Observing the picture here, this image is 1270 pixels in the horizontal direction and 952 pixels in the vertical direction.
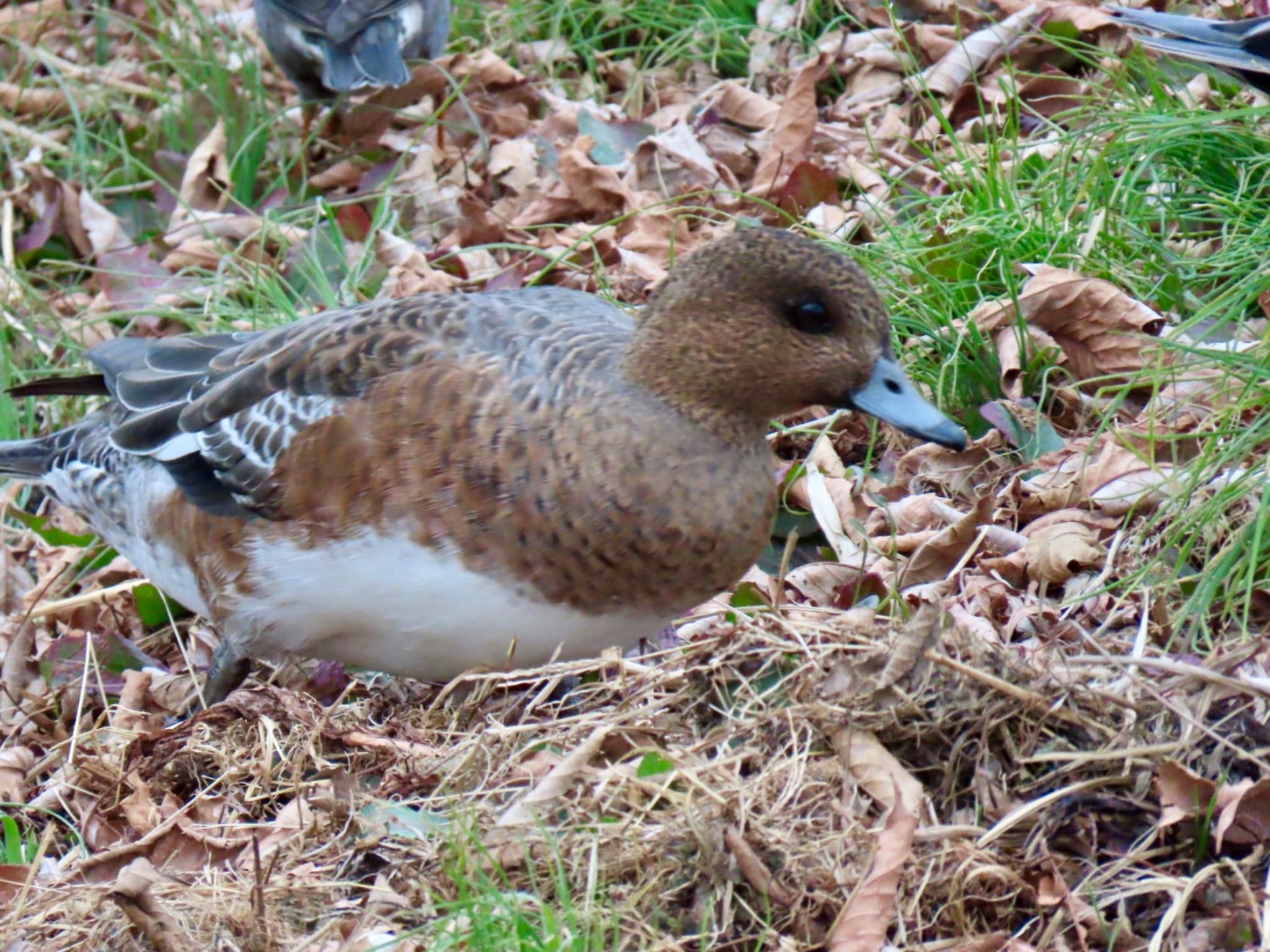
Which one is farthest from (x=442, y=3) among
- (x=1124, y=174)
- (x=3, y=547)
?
(x=1124, y=174)

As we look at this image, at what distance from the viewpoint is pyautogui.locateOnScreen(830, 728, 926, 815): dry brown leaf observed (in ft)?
8.39

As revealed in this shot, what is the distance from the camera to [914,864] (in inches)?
97.7

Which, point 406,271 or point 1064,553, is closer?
point 1064,553

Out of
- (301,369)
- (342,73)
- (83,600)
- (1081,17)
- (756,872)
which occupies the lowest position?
(83,600)

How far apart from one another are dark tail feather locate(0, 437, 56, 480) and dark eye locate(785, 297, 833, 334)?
218 centimetres

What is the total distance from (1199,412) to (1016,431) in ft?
1.34

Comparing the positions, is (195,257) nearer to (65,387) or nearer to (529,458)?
(65,387)

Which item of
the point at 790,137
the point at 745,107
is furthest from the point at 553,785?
the point at 745,107

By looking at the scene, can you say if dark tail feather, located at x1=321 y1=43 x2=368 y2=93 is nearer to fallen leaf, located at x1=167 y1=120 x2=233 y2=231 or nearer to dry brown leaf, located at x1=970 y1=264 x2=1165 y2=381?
fallen leaf, located at x1=167 y1=120 x2=233 y2=231

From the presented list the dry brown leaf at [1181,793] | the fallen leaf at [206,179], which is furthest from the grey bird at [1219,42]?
the fallen leaf at [206,179]

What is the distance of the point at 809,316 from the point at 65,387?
210 centimetres

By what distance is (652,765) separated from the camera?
103 inches

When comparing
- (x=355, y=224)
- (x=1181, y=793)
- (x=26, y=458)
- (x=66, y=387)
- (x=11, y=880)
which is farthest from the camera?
(x=355, y=224)

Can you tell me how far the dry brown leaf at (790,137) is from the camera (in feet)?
16.7
